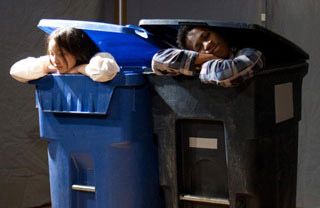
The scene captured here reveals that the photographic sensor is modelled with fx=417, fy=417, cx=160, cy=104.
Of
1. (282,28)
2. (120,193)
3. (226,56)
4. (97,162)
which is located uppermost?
(282,28)

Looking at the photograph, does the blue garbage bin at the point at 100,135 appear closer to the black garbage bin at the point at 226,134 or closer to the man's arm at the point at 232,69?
the black garbage bin at the point at 226,134

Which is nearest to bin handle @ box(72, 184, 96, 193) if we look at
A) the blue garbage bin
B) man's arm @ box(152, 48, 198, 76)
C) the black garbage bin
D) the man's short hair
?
the blue garbage bin

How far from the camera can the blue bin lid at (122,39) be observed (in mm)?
1578

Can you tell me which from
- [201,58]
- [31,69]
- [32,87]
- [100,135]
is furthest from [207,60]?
[32,87]

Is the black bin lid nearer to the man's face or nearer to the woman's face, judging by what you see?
the man's face

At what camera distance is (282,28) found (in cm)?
241

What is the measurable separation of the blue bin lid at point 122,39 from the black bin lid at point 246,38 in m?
0.04

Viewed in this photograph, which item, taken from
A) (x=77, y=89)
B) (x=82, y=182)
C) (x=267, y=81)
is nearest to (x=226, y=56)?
(x=267, y=81)

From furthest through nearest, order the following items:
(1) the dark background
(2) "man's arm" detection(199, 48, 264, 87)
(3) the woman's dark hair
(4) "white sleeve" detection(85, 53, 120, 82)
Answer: (1) the dark background → (3) the woman's dark hair → (4) "white sleeve" detection(85, 53, 120, 82) → (2) "man's arm" detection(199, 48, 264, 87)

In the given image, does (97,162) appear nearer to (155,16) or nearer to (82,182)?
(82,182)

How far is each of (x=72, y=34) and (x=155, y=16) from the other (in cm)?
128

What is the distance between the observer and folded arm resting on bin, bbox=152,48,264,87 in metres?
1.39

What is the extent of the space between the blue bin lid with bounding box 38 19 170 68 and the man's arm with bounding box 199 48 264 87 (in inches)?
13.8

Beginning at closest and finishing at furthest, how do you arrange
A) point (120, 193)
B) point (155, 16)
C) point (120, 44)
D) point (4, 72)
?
point (120, 193)
point (120, 44)
point (4, 72)
point (155, 16)
